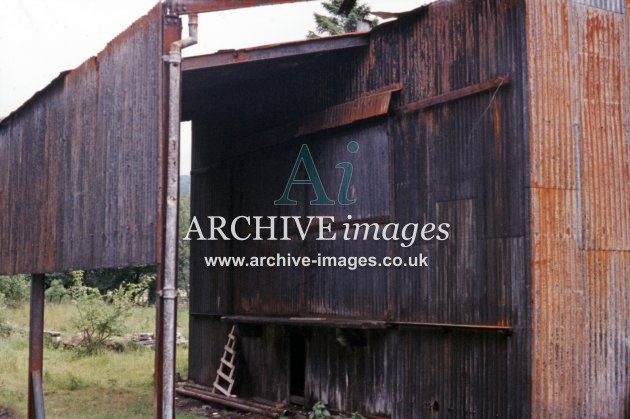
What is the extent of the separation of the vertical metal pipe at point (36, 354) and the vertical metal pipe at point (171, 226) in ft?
12.6

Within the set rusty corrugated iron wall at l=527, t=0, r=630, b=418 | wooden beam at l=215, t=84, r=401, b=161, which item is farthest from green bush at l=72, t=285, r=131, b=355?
rusty corrugated iron wall at l=527, t=0, r=630, b=418

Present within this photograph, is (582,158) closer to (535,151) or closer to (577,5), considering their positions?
(535,151)

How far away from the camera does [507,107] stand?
930cm

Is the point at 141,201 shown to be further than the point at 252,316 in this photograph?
No

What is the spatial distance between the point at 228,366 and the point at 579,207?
8.27m

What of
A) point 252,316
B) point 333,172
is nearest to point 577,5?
point 333,172

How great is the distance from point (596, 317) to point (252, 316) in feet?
23.1

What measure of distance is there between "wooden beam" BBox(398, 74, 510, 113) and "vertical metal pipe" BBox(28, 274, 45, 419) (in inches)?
244

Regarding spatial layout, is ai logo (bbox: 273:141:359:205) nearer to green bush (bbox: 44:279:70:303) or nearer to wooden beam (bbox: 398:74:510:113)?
wooden beam (bbox: 398:74:510:113)

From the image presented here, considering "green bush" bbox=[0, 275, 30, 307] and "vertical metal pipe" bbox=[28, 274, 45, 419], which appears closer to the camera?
"vertical metal pipe" bbox=[28, 274, 45, 419]

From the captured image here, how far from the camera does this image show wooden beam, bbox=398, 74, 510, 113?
9.38 metres

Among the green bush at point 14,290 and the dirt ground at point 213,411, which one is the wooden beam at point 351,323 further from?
the green bush at point 14,290

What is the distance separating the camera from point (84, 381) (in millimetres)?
16156

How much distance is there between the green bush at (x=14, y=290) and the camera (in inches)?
1197
